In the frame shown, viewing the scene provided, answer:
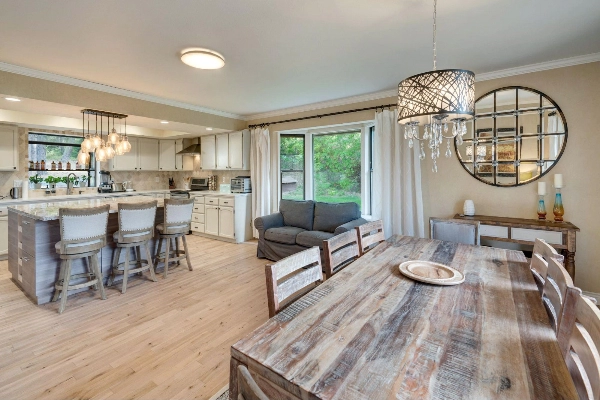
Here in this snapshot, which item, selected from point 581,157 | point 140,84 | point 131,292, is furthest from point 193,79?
point 581,157

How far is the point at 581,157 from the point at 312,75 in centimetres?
303

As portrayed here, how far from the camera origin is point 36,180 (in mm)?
5180

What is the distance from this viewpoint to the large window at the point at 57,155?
5324mm

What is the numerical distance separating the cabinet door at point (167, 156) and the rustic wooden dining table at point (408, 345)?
6.54m

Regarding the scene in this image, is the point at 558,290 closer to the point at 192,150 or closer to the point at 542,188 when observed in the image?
the point at 542,188

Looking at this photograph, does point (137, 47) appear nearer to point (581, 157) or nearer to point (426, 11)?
point (426, 11)

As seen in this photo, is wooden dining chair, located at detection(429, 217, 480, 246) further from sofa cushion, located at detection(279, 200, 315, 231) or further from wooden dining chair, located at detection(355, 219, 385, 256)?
sofa cushion, located at detection(279, 200, 315, 231)


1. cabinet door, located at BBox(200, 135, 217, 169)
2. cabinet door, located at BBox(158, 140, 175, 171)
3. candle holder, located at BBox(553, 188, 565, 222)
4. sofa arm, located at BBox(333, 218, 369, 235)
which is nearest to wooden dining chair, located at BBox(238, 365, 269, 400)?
sofa arm, located at BBox(333, 218, 369, 235)

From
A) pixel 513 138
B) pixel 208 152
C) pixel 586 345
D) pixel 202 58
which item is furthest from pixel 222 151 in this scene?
pixel 586 345

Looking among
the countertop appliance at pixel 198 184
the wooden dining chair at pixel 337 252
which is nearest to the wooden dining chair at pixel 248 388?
the wooden dining chair at pixel 337 252

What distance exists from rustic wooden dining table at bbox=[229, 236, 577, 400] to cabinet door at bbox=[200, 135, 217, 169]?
5.30 meters

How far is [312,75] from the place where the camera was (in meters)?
3.44

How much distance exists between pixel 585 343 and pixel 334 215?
3373 mm

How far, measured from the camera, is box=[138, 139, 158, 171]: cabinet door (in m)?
6.58
